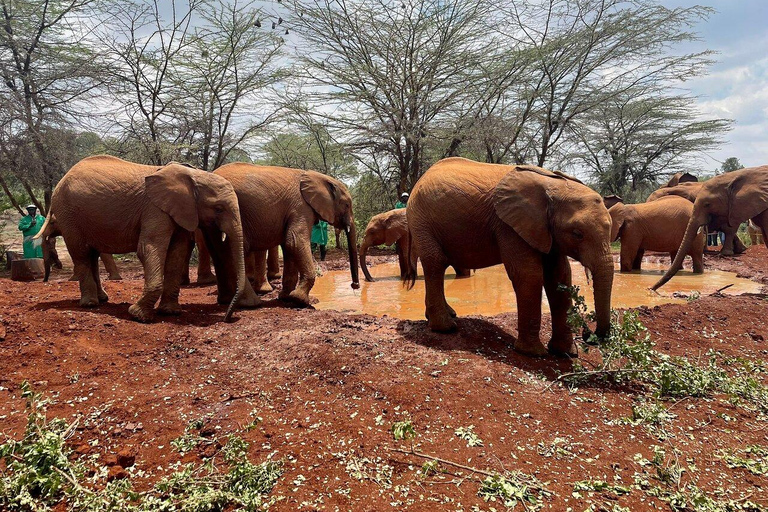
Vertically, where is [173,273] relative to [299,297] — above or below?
above

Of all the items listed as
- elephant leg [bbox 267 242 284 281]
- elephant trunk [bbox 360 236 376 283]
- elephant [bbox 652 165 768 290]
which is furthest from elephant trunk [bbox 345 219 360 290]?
elephant [bbox 652 165 768 290]

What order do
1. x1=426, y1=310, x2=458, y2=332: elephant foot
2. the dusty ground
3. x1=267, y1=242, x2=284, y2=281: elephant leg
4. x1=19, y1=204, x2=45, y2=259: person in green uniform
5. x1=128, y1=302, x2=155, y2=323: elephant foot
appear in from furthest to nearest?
x1=267, y1=242, x2=284, y2=281: elephant leg < x1=19, y1=204, x2=45, y2=259: person in green uniform < x1=128, y1=302, x2=155, y2=323: elephant foot < x1=426, y1=310, x2=458, y2=332: elephant foot < the dusty ground

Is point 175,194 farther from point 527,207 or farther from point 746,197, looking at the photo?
point 746,197

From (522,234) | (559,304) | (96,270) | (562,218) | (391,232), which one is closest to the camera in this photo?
(562,218)

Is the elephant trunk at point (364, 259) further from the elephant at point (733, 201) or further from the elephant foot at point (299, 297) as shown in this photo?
the elephant at point (733, 201)

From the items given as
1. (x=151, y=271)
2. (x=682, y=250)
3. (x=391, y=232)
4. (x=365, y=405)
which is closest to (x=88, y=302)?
(x=151, y=271)

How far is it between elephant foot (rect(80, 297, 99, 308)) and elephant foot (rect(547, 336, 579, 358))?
265 inches

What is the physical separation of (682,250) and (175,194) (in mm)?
9461

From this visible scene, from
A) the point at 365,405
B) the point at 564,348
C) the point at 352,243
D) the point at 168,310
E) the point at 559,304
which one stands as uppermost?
the point at 352,243

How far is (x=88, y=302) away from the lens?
6.76 meters

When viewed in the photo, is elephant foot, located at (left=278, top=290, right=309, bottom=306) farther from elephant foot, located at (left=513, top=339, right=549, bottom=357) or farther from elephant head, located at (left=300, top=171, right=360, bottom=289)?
elephant foot, located at (left=513, top=339, right=549, bottom=357)

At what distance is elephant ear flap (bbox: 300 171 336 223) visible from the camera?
328 inches

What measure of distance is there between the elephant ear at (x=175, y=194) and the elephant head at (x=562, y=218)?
4.42 meters

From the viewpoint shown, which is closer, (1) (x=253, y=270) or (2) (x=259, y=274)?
(1) (x=253, y=270)
